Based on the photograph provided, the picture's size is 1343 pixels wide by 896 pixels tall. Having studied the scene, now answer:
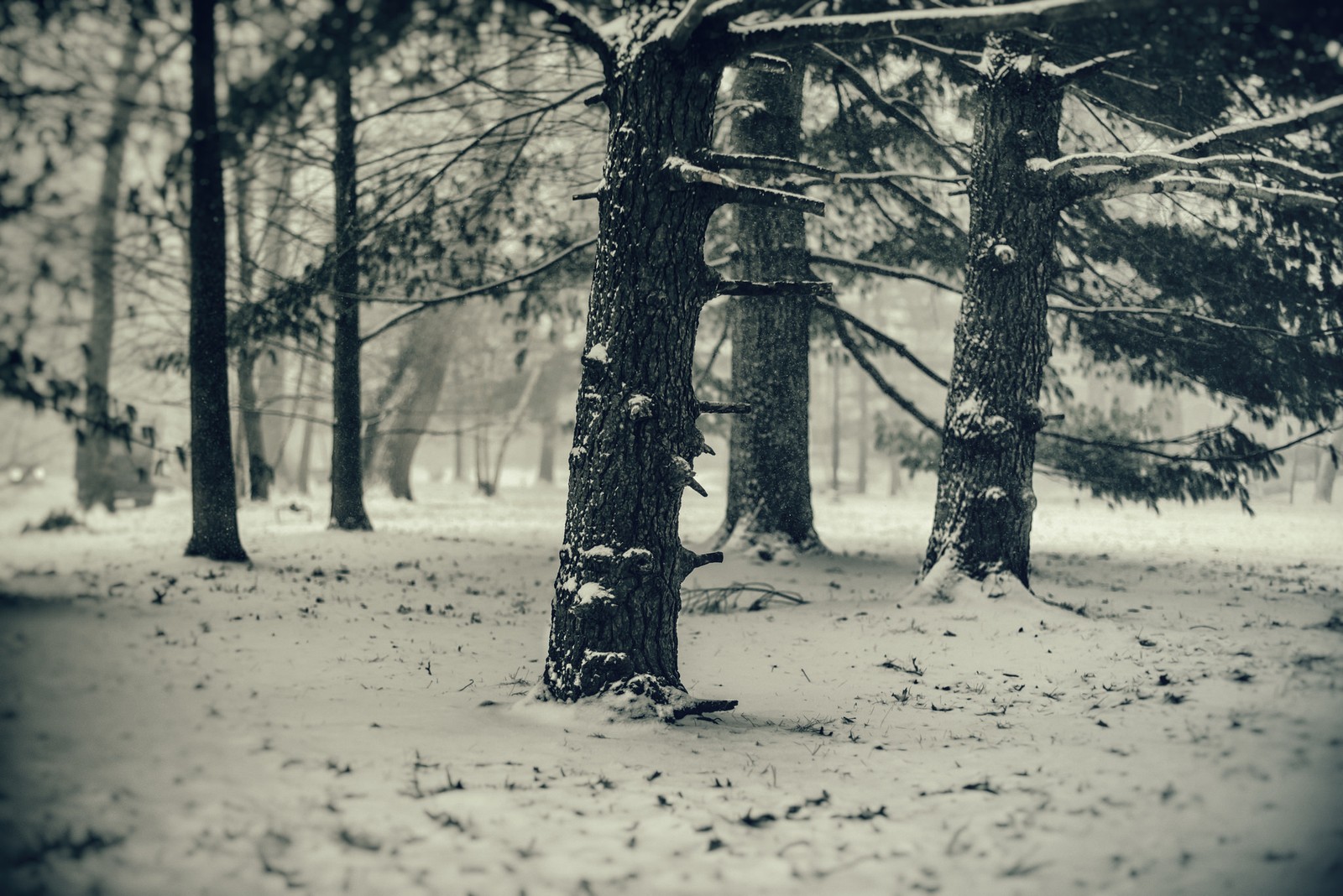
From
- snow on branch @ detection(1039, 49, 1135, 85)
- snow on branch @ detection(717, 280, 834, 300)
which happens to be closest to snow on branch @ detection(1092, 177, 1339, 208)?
snow on branch @ detection(1039, 49, 1135, 85)

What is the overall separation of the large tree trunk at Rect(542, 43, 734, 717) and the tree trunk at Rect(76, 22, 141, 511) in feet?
7.69

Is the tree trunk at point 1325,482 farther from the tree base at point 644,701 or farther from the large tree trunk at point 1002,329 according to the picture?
the tree base at point 644,701

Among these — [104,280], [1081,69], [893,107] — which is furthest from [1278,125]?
[104,280]

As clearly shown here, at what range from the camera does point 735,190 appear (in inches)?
194

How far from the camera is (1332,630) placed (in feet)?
21.3

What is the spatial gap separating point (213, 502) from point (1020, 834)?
8.11 meters

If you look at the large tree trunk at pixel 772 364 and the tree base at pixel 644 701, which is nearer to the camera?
the tree base at pixel 644 701

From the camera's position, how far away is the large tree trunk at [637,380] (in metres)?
4.89

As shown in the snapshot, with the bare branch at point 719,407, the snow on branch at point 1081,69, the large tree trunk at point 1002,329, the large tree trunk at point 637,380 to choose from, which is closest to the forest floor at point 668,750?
the large tree trunk at point 637,380

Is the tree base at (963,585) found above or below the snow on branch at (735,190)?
below

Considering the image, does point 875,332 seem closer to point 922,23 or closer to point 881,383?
point 881,383

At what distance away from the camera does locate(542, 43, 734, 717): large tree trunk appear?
4.89m

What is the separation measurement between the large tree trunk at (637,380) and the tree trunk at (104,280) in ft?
7.69

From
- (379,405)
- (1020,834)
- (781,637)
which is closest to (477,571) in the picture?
(781,637)
